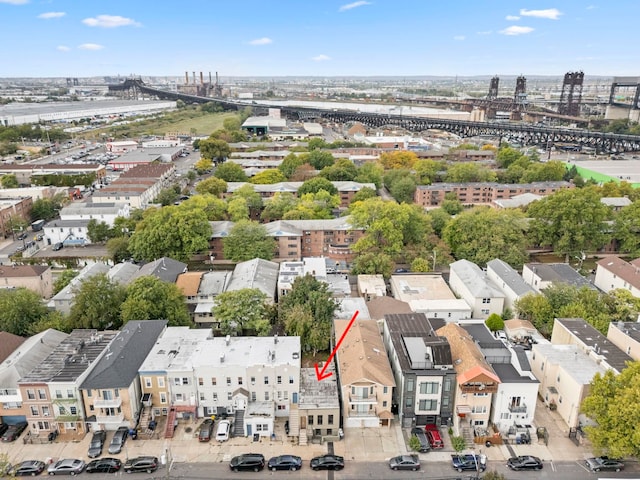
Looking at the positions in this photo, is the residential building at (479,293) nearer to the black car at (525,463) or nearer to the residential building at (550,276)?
the residential building at (550,276)

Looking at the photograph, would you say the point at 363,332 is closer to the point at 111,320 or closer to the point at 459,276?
the point at 459,276

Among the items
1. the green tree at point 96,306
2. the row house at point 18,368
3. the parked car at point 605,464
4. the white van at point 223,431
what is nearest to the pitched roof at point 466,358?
the parked car at point 605,464

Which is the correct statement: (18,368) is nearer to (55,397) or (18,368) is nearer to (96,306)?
(55,397)

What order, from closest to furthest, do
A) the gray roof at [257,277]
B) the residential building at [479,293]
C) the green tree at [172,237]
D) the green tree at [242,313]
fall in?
the green tree at [242,313] → the residential building at [479,293] → the gray roof at [257,277] → the green tree at [172,237]

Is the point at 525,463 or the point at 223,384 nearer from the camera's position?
the point at 525,463

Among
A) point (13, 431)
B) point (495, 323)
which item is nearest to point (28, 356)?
point (13, 431)

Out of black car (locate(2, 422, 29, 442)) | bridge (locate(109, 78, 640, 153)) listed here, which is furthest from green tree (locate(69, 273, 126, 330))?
bridge (locate(109, 78, 640, 153))

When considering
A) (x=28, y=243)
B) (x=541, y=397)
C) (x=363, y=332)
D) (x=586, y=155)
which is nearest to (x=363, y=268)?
(x=363, y=332)

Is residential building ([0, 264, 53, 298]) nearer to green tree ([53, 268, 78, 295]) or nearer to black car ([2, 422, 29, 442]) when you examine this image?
green tree ([53, 268, 78, 295])
